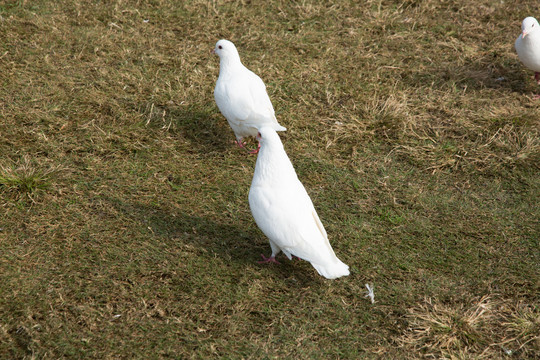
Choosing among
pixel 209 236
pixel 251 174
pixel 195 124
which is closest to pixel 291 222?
pixel 209 236

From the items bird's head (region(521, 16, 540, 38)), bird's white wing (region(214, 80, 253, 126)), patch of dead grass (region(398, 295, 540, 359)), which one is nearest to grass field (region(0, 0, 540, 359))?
patch of dead grass (region(398, 295, 540, 359))

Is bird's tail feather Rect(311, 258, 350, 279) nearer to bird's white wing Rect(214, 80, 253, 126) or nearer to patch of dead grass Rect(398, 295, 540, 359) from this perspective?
patch of dead grass Rect(398, 295, 540, 359)

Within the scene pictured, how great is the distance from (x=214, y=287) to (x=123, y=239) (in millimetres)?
838

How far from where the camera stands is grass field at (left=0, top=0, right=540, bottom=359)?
3365 millimetres

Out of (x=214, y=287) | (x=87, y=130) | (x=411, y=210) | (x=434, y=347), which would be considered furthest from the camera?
(x=87, y=130)

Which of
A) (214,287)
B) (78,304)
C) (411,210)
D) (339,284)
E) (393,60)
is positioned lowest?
(78,304)

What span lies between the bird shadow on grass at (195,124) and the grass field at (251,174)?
0.07 ft

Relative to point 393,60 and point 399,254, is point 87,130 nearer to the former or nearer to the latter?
point 399,254

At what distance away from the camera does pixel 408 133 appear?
5.04 m

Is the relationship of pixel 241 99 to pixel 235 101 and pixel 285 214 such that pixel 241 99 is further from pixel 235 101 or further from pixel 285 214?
pixel 285 214

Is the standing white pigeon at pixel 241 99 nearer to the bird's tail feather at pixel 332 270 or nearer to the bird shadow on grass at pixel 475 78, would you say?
the bird's tail feather at pixel 332 270

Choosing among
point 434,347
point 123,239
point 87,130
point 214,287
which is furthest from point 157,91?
point 434,347

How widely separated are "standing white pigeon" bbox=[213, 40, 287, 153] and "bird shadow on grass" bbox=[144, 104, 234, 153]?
10.7 inches

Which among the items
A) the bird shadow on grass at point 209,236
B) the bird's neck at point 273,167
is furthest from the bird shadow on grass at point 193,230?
the bird's neck at point 273,167
